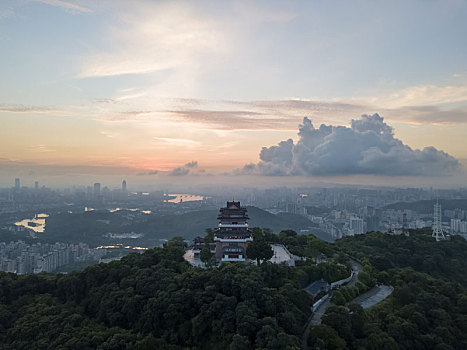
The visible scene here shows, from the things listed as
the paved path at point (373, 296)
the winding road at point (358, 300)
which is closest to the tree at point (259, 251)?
the winding road at point (358, 300)

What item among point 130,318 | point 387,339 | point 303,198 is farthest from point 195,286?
point 303,198

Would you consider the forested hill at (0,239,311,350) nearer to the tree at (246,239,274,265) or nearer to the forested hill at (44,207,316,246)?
the tree at (246,239,274,265)

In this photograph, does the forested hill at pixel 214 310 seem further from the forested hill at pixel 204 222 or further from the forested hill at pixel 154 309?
the forested hill at pixel 204 222

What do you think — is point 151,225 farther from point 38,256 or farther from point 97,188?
point 97,188

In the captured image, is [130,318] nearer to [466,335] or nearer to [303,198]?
[466,335]

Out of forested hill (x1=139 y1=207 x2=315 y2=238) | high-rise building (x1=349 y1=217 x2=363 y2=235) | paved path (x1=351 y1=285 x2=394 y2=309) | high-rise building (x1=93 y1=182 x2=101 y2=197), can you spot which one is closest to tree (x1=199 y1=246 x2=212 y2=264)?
paved path (x1=351 y1=285 x2=394 y2=309)
